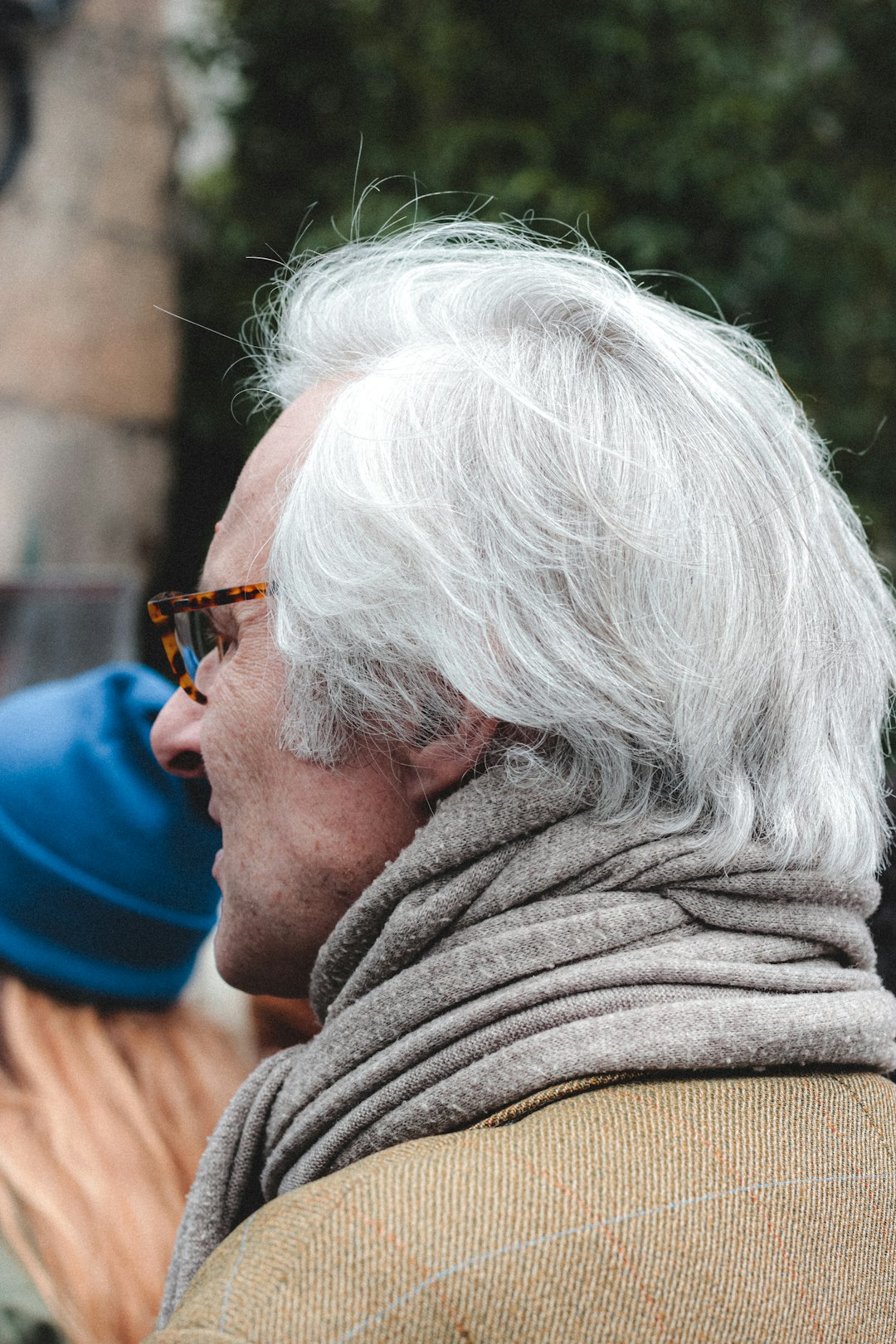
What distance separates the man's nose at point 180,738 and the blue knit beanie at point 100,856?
0.40 meters

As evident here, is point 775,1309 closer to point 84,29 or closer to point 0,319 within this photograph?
point 0,319

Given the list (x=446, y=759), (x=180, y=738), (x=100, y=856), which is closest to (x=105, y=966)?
(x=100, y=856)

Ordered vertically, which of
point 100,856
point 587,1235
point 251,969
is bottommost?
point 100,856

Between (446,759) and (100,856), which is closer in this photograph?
(446,759)

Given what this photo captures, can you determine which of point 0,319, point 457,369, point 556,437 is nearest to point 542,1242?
point 556,437

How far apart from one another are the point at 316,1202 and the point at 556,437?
0.81 m

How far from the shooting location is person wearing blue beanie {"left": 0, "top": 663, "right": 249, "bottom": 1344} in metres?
1.63

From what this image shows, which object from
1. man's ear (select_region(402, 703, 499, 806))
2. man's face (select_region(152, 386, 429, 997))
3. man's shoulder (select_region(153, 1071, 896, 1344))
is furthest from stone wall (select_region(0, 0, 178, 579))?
man's shoulder (select_region(153, 1071, 896, 1344))

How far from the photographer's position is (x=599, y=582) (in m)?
1.20

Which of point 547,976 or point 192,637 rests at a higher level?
point 192,637

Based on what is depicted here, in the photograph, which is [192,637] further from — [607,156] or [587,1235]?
[607,156]

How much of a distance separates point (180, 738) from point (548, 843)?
628 mm

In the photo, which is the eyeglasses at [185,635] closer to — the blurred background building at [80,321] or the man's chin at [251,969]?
the man's chin at [251,969]

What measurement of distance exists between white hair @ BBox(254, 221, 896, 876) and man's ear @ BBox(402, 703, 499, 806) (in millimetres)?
16
